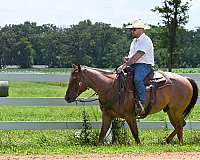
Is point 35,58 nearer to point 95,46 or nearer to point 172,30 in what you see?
point 95,46

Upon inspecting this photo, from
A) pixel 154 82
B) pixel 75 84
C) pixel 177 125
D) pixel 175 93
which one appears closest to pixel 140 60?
pixel 154 82

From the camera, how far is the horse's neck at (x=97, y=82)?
11203mm

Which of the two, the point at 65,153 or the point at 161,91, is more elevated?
the point at 161,91

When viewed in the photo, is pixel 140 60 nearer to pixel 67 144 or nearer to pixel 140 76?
pixel 140 76

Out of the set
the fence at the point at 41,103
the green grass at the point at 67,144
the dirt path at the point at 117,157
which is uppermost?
the fence at the point at 41,103

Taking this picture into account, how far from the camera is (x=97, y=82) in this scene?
1120 cm

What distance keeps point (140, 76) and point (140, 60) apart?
317mm

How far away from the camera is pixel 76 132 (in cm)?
1198

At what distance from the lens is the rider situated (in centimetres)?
1102

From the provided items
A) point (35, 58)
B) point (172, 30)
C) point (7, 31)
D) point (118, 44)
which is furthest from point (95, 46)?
point (172, 30)

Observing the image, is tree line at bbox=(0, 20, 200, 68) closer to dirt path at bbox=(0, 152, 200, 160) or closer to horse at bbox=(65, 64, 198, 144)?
horse at bbox=(65, 64, 198, 144)

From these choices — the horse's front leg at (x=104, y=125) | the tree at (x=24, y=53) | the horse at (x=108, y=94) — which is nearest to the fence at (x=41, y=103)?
the horse's front leg at (x=104, y=125)

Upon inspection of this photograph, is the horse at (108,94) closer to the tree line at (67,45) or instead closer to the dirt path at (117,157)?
the dirt path at (117,157)

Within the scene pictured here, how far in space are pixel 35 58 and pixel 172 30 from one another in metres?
40.8
